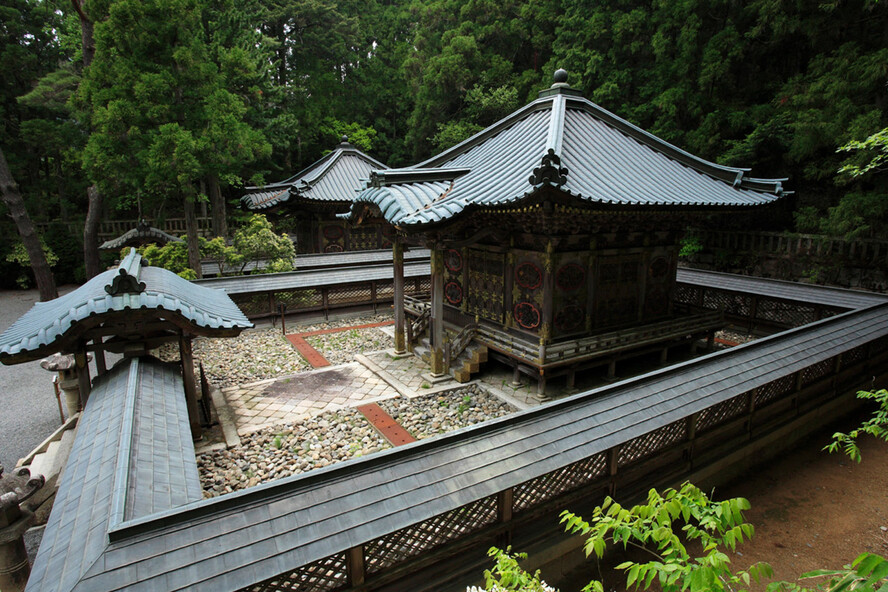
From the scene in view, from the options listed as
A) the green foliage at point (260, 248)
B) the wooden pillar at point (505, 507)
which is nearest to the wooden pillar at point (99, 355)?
the wooden pillar at point (505, 507)

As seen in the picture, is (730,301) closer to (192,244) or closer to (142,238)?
(192,244)

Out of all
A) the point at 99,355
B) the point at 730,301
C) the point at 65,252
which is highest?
the point at 65,252

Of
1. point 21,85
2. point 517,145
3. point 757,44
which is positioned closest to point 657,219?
point 517,145

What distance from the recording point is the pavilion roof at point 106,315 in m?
5.82

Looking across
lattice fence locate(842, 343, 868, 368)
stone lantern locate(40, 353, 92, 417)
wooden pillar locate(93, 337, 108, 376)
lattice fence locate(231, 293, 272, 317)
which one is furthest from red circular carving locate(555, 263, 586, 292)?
lattice fence locate(231, 293, 272, 317)

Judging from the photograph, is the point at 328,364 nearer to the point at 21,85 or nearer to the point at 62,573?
the point at 62,573

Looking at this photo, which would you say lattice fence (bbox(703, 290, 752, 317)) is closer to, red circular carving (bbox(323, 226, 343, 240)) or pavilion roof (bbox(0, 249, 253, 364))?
pavilion roof (bbox(0, 249, 253, 364))

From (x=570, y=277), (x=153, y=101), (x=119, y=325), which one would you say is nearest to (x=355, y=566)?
(x=119, y=325)

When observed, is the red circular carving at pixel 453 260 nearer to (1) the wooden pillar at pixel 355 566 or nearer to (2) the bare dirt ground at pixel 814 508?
(2) the bare dirt ground at pixel 814 508

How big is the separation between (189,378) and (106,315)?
1572 mm

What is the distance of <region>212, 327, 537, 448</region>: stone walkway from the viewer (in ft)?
28.6

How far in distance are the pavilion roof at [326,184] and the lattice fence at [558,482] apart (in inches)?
614

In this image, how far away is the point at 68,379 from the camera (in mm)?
8234

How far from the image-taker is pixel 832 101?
15.8 meters
